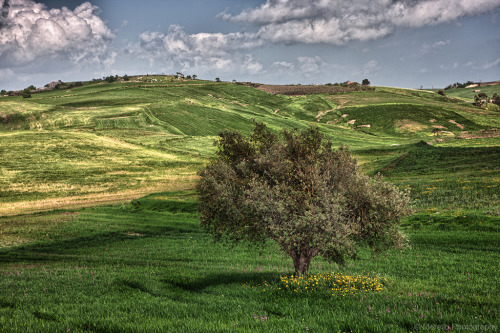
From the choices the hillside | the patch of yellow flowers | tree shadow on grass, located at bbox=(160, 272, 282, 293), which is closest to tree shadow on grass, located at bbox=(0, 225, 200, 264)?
tree shadow on grass, located at bbox=(160, 272, 282, 293)

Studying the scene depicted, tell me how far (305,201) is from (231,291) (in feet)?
17.9

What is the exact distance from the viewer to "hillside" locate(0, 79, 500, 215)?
68.4 meters

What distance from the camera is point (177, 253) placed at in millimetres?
30438

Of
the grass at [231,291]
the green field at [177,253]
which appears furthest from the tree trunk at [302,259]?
the green field at [177,253]

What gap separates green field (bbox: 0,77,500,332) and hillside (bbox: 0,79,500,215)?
0.70m

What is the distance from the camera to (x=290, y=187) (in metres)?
Result: 16.9

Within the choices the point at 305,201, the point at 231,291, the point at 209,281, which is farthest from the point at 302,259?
the point at 209,281

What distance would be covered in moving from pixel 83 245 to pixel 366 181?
2887 cm

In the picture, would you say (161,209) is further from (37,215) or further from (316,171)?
(316,171)

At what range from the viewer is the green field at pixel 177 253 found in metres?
11.4

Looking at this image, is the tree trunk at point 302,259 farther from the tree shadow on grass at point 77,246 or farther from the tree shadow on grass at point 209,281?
the tree shadow on grass at point 77,246

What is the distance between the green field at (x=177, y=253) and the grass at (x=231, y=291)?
85 mm

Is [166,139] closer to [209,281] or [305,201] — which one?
[209,281]

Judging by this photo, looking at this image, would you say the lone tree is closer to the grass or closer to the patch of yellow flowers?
the patch of yellow flowers
